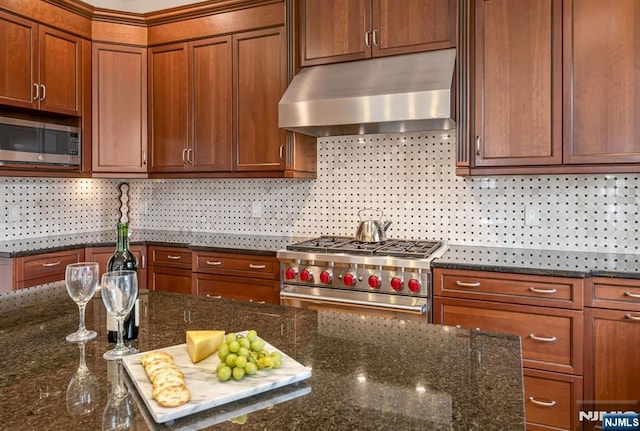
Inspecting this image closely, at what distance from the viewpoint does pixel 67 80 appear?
3322mm

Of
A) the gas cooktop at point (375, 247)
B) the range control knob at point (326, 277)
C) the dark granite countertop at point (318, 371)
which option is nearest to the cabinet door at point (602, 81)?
the gas cooktop at point (375, 247)

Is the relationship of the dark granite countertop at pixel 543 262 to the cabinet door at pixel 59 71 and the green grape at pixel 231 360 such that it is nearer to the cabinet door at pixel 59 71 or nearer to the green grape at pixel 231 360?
the green grape at pixel 231 360

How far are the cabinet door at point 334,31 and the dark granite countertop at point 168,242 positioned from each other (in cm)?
126

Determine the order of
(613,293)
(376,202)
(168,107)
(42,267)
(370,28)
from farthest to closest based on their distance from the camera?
(168,107) → (376,202) → (42,267) → (370,28) → (613,293)

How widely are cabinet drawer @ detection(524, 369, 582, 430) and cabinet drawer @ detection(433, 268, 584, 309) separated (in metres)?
0.36

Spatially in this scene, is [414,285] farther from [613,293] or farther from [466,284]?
[613,293]

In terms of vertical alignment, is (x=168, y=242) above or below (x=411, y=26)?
below

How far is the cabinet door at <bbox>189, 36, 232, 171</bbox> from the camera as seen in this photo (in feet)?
11.0

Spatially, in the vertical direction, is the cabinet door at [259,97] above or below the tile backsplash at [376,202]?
above

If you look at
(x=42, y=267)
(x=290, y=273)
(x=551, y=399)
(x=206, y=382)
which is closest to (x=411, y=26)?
(x=290, y=273)

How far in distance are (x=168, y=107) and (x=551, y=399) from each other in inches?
125

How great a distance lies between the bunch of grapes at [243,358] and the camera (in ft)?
2.77

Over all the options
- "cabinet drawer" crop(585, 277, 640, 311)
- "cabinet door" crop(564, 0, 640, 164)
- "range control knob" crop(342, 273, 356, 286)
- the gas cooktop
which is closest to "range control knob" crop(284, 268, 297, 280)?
the gas cooktop

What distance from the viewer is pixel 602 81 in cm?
235
